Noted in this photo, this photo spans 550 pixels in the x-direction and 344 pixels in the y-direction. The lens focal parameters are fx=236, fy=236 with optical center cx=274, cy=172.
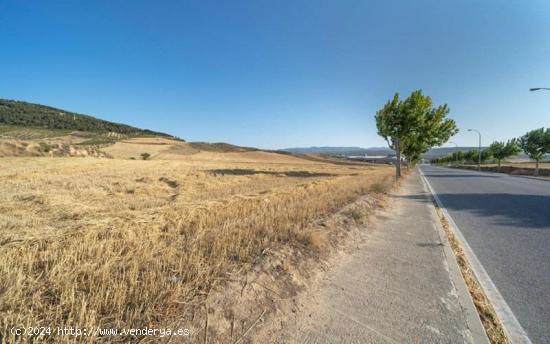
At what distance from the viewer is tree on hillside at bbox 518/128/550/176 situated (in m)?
36.1

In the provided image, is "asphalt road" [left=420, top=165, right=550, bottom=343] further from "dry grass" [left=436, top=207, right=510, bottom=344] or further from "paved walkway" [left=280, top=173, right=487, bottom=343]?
"paved walkway" [left=280, top=173, right=487, bottom=343]

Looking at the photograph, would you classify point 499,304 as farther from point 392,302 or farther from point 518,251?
point 518,251

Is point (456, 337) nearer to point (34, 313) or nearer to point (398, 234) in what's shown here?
point (398, 234)

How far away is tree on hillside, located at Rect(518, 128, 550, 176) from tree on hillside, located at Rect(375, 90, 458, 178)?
27924 mm

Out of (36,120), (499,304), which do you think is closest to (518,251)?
(499,304)

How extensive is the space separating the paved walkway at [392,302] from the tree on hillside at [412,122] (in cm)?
1719

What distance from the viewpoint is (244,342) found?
2.09 m

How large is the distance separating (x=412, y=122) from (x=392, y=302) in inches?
762

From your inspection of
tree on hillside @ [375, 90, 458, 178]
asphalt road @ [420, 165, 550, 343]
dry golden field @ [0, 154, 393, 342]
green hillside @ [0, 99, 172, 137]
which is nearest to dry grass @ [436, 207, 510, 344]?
asphalt road @ [420, 165, 550, 343]

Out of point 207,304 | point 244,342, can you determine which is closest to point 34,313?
point 207,304

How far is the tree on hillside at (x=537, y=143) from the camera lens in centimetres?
3611

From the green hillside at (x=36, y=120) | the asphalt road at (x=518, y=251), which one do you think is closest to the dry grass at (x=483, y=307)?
the asphalt road at (x=518, y=251)

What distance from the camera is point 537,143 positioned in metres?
37.3

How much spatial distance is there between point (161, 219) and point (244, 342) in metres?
4.39
